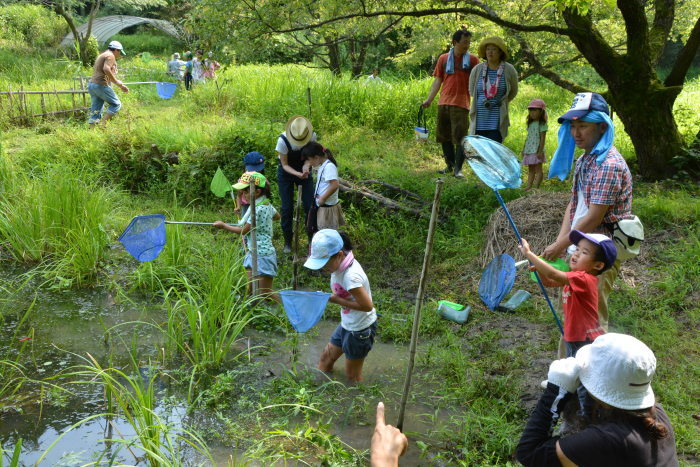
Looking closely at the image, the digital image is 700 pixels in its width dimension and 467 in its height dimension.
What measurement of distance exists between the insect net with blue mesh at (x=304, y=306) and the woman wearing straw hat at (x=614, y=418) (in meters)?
1.55

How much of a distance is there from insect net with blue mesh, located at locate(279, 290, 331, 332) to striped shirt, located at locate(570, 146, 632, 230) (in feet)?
5.22

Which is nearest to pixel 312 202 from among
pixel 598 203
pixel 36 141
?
pixel 598 203

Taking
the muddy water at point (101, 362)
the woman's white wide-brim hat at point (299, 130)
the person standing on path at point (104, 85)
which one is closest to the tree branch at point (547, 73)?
the woman's white wide-brim hat at point (299, 130)

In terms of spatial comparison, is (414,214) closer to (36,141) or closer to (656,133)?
(656,133)

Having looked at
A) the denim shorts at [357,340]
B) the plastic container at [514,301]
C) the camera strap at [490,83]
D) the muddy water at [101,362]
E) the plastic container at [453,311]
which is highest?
the camera strap at [490,83]

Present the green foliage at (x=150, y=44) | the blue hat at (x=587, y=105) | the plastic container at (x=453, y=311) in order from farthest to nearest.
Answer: the green foliage at (x=150, y=44) < the plastic container at (x=453, y=311) < the blue hat at (x=587, y=105)

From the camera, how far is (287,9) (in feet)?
24.4

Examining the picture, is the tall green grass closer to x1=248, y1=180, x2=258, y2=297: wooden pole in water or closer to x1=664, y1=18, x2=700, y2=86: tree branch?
x1=248, y1=180, x2=258, y2=297: wooden pole in water

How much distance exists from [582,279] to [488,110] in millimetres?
4367

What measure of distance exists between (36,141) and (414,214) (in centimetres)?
596

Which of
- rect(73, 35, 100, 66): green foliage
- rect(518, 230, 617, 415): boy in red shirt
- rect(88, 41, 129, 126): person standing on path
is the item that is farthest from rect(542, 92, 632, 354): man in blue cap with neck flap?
rect(73, 35, 100, 66): green foliage

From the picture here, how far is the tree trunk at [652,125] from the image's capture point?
7.08 m

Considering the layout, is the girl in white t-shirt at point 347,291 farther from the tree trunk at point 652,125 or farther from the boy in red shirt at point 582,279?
the tree trunk at point 652,125

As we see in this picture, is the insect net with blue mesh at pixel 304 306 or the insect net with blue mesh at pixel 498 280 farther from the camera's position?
the insect net with blue mesh at pixel 498 280
